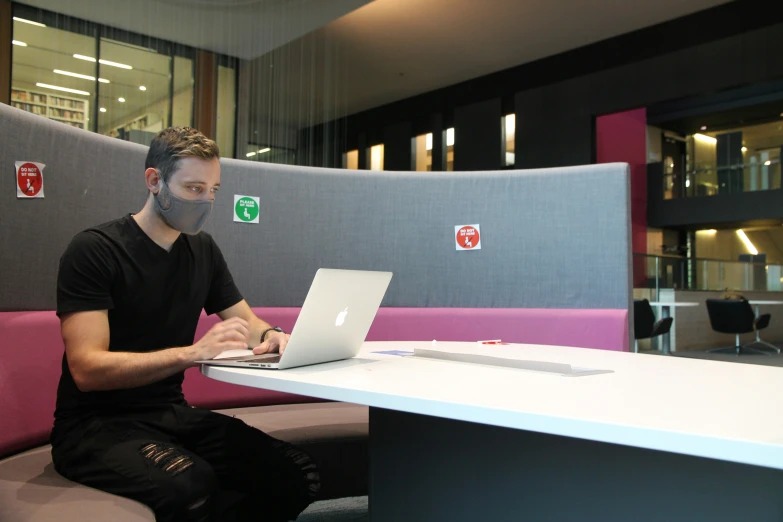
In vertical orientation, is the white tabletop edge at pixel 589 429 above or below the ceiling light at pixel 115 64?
below

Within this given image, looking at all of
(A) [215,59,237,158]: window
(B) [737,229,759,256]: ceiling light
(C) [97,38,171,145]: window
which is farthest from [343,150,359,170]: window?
(B) [737,229,759,256]: ceiling light

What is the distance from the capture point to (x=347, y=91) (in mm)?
10859

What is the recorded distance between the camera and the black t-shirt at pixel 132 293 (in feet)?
4.19

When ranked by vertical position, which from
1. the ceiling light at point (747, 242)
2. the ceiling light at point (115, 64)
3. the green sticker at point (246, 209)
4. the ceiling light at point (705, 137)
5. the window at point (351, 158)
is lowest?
the green sticker at point (246, 209)

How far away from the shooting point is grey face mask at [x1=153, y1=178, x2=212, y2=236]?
1431 mm

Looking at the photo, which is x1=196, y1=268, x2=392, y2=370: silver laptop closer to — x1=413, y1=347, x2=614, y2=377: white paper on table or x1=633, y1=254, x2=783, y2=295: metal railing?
x1=413, y1=347, x2=614, y2=377: white paper on table

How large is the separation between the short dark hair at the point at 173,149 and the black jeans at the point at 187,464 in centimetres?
54

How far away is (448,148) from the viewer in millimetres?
10680

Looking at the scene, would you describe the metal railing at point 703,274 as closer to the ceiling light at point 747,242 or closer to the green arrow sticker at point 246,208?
the ceiling light at point 747,242

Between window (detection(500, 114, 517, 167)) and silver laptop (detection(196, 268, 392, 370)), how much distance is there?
8.51m

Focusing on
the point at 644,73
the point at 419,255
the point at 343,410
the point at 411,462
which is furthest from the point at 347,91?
the point at 411,462

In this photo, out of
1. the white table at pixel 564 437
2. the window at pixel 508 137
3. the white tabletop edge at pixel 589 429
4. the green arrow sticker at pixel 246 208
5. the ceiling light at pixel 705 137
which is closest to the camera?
the white tabletop edge at pixel 589 429

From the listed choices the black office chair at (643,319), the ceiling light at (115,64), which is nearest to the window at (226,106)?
the ceiling light at (115,64)

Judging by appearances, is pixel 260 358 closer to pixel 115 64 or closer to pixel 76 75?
pixel 76 75
